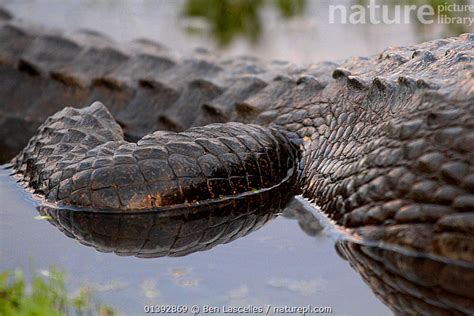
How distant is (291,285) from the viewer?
266 cm

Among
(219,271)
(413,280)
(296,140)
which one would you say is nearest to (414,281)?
(413,280)

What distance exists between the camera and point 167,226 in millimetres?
3207

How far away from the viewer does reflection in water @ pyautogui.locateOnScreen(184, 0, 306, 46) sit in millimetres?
8008

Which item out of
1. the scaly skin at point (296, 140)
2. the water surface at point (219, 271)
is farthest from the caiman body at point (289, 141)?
the water surface at point (219, 271)

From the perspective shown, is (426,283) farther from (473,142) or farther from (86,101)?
(86,101)

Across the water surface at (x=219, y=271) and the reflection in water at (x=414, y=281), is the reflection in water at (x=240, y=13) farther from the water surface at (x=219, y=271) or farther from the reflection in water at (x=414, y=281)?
the reflection in water at (x=414, y=281)

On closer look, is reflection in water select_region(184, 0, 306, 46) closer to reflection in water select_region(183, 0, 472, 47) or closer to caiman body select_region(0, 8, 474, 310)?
reflection in water select_region(183, 0, 472, 47)

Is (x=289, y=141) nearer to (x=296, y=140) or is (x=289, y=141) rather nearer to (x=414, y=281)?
(x=296, y=140)

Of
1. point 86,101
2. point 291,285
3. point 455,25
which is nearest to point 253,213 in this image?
point 291,285

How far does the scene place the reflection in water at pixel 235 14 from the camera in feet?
26.3

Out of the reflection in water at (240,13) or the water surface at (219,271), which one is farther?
the reflection in water at (240,13)
